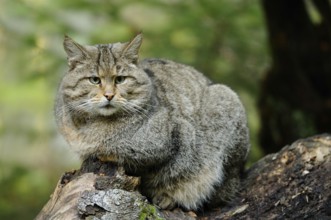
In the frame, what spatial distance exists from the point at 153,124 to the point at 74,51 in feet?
2.98

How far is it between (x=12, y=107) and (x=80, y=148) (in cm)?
555

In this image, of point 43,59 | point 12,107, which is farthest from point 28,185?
point 12,107

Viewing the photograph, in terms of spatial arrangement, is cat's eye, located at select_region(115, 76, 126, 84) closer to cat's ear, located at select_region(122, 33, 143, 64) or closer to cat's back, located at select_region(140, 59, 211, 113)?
cat's ear, located at select_region(122, 33, 143, 64)

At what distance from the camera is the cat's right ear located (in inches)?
210

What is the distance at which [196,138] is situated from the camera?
5758 mm

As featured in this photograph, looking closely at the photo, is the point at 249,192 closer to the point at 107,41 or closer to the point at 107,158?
the point at 107,158

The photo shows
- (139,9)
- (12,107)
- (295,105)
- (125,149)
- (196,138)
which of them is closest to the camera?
(125,149)

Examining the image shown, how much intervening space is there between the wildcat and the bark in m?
0.17

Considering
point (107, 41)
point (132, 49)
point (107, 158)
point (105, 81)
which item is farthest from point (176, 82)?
point (107, 41)

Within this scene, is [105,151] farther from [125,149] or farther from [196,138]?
[196,138]

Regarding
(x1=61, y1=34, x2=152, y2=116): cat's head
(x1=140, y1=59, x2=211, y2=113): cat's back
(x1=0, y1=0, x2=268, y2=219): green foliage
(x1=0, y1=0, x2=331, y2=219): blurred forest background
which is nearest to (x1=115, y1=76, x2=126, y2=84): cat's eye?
(x1=61, y1=34, x2=152, y2=116): cat's head

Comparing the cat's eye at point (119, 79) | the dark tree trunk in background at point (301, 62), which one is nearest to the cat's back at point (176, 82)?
the cat's eye at point (119, 79)

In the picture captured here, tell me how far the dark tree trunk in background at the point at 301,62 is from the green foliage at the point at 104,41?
0.78m

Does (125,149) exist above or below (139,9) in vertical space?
below
